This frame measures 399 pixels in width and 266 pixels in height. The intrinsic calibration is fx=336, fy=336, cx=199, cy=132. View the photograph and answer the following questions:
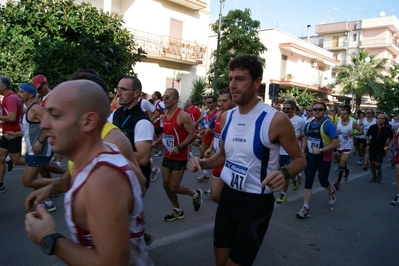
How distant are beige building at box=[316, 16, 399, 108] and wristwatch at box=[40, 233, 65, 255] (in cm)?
5492

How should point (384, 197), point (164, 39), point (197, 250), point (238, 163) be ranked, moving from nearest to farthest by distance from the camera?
point (238, 163) < point (197, 250) < point (384, 197) < point (164, 39)

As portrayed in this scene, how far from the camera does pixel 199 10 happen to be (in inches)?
890

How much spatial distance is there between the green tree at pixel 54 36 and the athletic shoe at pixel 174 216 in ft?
22.7

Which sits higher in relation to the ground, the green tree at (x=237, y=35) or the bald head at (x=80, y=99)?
the green tree at (x=237, y=35)

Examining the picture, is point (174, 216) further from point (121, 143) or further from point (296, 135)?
point (121, 143)

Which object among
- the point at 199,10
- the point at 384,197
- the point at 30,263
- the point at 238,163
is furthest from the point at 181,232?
the point at 199,10

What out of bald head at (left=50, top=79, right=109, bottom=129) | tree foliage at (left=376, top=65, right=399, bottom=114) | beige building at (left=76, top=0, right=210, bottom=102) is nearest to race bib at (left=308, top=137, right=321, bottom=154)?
bald head at (left=50, top=79, right=109, bottom=129)

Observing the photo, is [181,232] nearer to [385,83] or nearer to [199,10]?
[199,10]

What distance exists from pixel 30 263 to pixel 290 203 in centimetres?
456

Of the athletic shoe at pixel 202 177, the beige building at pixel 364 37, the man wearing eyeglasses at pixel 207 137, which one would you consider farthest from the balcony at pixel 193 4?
the beige building at pixel 364 37

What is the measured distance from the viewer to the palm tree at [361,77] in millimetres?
36281

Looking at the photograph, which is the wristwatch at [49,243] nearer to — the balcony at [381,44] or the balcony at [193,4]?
the balcony at [193,4]

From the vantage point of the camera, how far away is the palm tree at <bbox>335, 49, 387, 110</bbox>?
36281 millimetres

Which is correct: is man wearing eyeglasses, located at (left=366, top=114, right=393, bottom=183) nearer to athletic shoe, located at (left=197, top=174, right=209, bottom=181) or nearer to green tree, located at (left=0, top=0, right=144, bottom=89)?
athletic shoe, located at (left=197, top=174, right=209, bottom=181)
